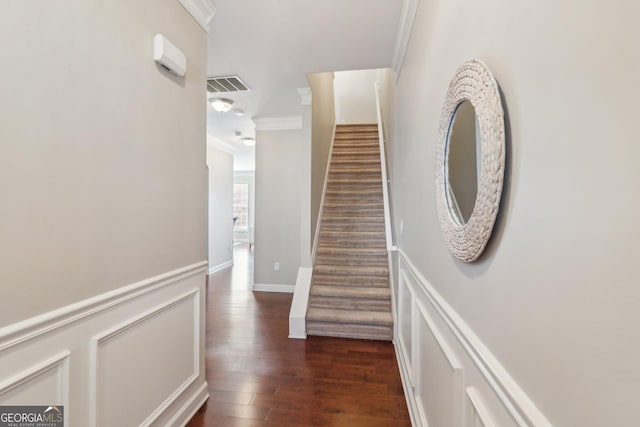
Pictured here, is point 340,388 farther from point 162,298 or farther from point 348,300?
point 162,298

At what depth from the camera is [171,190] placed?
1.67 meters

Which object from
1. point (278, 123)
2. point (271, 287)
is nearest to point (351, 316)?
point (271, 287)

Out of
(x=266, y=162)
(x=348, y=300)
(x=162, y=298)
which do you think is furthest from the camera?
(x=266, y=162)

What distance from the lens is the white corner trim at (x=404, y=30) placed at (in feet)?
6.14

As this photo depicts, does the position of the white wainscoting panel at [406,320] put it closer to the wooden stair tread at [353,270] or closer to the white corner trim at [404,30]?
the wooden stair tread at [353,270]

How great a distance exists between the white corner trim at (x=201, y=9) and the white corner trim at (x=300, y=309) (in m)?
2.43

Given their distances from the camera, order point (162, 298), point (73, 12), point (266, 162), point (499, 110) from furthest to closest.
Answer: point (266, 162) → point (162, 298) → point (73, 12) → point (499, 110)

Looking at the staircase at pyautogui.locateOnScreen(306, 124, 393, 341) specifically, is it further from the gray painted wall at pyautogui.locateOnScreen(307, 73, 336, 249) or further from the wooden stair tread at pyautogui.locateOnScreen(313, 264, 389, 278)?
the gray painted wall at pyautogui.locateOnScreen(307, 73, 336, 249)

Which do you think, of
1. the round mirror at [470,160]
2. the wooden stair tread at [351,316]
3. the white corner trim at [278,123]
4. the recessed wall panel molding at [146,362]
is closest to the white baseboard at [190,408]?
the recessed wall panel molding at [146,362]

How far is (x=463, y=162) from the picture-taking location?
1.00 metres

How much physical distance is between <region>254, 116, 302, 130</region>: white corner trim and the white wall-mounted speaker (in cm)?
300

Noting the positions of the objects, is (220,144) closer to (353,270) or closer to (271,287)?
(271,287)

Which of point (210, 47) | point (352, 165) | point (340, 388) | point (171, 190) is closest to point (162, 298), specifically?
point (171, 190)

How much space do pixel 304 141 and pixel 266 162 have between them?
142cm
